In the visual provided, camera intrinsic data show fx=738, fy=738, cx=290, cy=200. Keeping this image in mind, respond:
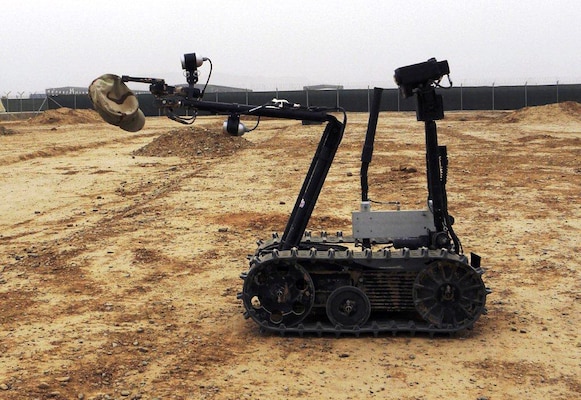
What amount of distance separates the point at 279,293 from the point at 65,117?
47259mm

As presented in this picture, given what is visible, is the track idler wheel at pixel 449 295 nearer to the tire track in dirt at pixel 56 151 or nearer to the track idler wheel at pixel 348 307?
the track idler wheel at pixel 348 307

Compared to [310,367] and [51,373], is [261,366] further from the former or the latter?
[51,373]

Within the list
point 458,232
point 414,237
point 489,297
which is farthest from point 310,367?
point 458,232

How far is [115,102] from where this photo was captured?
→ 7.02 meters

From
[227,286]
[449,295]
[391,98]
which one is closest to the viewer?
[449,295]

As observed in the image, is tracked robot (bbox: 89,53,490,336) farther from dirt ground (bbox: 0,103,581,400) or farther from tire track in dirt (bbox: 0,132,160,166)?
tire track in dirt (bbox: 0,132,160,166)

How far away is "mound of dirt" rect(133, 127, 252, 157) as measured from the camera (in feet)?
88.3

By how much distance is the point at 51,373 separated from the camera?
6742mm

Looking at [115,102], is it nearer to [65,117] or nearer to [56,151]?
[56,151]

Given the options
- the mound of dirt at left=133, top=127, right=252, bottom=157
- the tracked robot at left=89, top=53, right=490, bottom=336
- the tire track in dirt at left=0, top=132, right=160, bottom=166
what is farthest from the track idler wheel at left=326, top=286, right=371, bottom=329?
the tire track in dirt at left=0, top=132, right=160, bottom=166

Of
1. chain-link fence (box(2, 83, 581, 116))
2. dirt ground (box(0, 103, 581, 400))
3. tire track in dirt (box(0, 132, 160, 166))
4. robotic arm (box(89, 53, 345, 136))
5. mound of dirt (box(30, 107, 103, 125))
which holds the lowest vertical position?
dirt ground (box(0, 103, 581, 400))

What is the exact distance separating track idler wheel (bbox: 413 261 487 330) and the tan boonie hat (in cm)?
326

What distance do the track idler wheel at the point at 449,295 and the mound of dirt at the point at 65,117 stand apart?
44.5 metres

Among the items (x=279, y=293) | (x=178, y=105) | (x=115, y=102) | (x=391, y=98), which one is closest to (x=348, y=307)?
(x=279, y=293)
